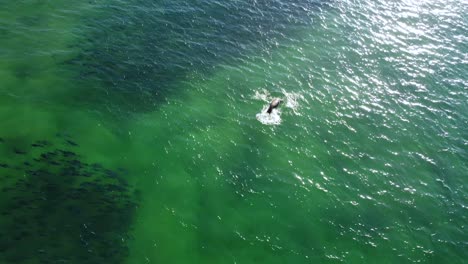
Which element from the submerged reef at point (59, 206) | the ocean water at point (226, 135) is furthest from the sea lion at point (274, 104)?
the submerged reef at point (59, 206)

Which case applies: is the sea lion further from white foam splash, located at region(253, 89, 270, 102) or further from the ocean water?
white foam splash, located at region(253, 89, 270, 102)

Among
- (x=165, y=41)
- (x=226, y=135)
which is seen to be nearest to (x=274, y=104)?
(x=226, y=135)

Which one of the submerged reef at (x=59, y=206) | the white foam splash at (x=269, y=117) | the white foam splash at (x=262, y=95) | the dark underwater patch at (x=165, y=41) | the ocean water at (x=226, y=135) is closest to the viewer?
the submerged reef at (x=59, y=206)

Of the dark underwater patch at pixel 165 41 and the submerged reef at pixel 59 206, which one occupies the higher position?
the dark underwater patch at pixel 165 41

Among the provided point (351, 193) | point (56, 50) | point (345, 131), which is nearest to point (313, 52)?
point (345, 131)

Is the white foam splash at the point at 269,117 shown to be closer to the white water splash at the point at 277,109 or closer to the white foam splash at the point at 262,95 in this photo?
the white water splash at the point at 277,109

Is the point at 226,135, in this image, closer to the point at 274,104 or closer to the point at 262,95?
the point at 274,104
